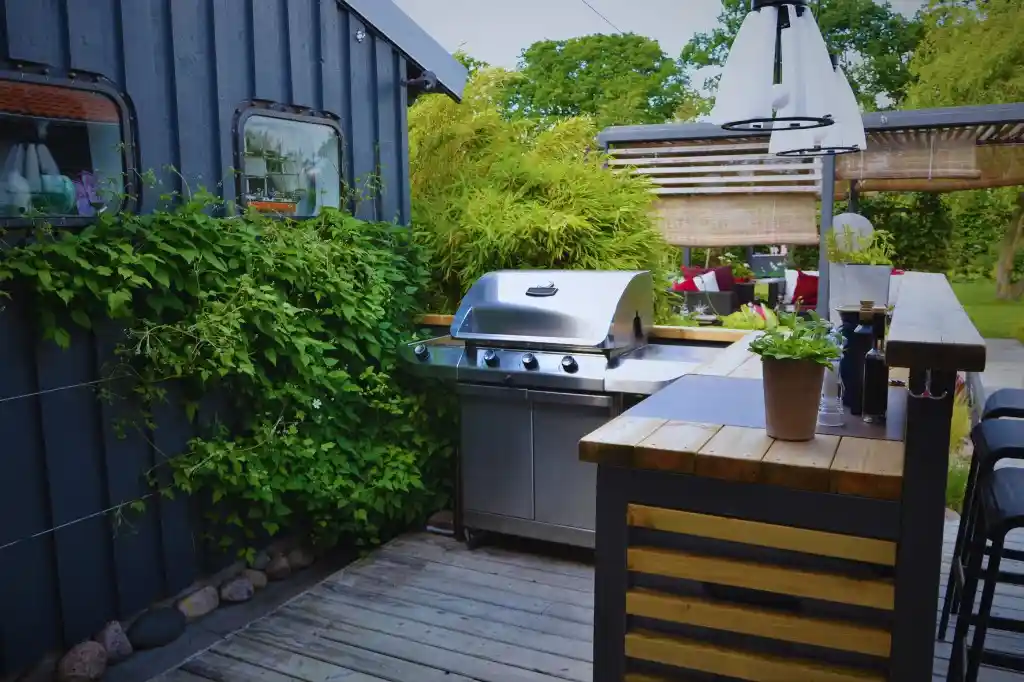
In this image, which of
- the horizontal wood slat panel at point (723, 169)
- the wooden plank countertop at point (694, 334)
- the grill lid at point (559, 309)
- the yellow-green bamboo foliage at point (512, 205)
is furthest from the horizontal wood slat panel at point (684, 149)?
the grill lid at point (559, 309)

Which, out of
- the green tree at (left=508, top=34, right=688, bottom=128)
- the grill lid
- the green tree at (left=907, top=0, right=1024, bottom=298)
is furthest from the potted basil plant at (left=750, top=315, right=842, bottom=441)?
the green tree at (left=508, top=34, right=688, bottom=128)

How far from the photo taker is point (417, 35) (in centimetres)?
423

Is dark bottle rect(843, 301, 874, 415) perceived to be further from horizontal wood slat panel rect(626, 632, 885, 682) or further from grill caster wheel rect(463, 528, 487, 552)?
grill caster wheel rect(463, 528, 487, 552)

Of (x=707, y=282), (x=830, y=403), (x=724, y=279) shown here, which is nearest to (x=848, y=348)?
(x=830, y=403)

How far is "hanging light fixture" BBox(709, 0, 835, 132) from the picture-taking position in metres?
2.22

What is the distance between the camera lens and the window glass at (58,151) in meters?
2.50

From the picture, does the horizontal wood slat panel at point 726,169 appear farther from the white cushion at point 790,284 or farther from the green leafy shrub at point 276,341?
the white cushion at point 790,284

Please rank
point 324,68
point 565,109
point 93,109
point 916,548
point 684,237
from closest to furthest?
point 916,548 → point 93,109 → point 324,68 → point 684,237 → point 565,109

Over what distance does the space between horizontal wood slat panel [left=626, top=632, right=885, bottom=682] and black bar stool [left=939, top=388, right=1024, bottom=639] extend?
2.33 ft

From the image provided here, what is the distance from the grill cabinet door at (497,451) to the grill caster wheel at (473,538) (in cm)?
11

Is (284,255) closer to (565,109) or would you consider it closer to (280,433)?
(280,433)

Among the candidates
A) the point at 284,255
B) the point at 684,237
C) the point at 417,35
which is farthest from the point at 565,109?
the point at 284,255

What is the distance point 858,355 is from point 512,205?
2.44 meters

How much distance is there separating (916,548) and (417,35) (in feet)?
11.5
